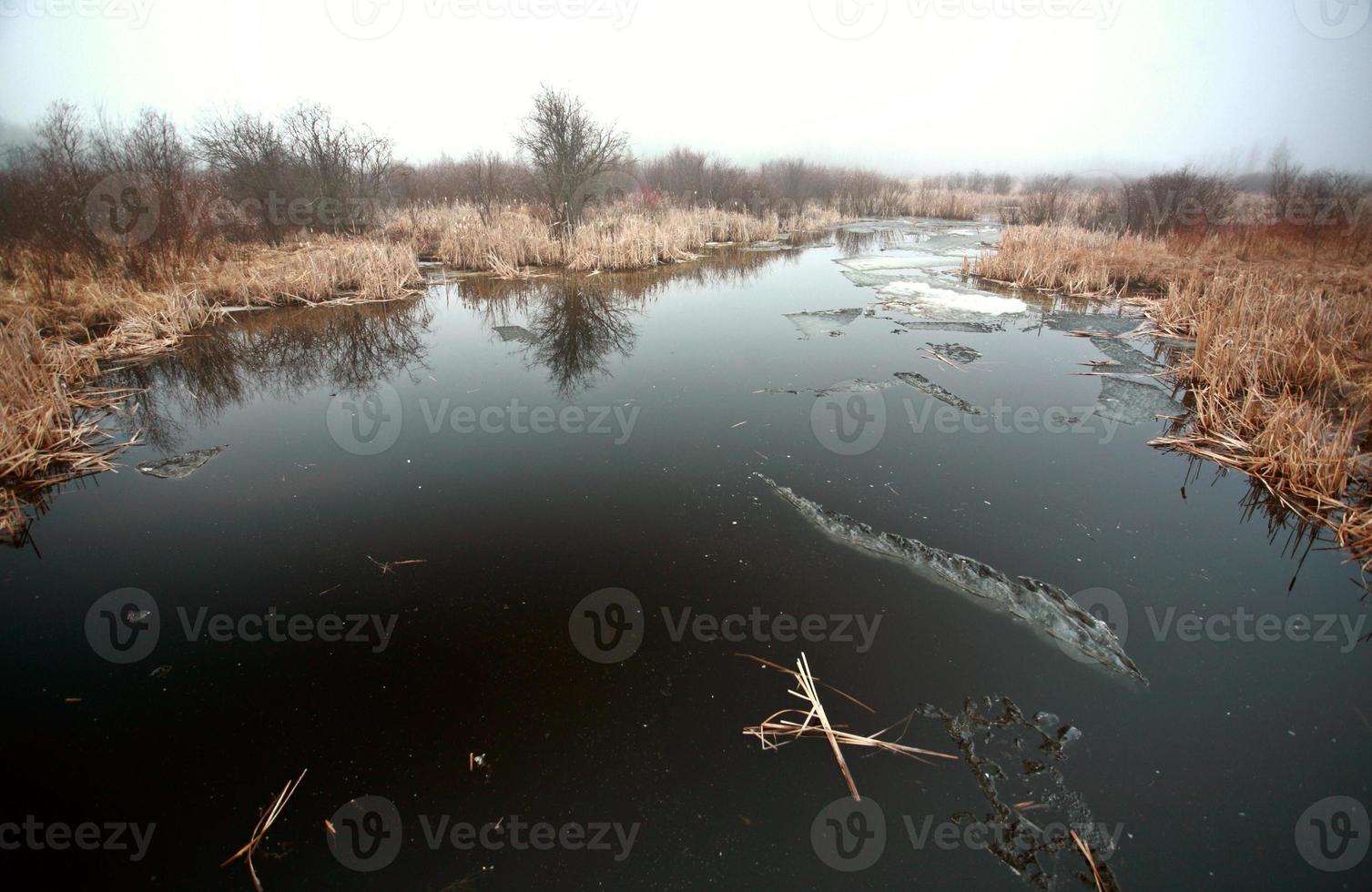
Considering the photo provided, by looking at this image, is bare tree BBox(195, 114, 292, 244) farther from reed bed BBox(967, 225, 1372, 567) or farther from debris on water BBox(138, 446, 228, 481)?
reed bed BBox(967, 225, 1372, 567)

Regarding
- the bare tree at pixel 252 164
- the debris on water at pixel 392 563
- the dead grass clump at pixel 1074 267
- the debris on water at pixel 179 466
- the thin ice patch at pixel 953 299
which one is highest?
the bare tree at pixel 252 164

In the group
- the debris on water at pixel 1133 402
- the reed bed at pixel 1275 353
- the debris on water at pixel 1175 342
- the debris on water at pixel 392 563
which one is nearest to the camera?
the debris on water at pixel 392 563

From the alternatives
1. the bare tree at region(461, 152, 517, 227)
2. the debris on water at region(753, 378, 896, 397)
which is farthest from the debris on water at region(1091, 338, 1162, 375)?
the bare tree at region(461, 152, 517, 227)

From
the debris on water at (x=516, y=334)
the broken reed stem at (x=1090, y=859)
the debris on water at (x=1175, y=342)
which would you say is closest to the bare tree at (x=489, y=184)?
the debris on water at (x=516, y=334)

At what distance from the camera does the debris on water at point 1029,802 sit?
1.74 metres

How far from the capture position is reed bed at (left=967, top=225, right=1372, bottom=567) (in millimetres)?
3682

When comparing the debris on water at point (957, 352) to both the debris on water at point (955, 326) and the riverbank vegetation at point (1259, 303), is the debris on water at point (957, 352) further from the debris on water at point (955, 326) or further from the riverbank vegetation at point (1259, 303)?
the riverbank vegetation at point (1259, 303)

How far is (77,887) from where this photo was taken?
1.71 m

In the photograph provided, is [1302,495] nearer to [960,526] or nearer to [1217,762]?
[960,526]

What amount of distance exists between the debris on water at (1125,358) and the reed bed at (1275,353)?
0.30 metres

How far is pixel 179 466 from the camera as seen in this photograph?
163 inches

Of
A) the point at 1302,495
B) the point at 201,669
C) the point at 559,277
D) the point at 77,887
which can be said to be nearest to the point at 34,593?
the point at 201,669

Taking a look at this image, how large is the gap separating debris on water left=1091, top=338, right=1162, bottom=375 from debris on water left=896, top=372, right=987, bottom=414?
2.34m

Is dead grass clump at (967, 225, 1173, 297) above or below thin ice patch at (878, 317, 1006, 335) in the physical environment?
above
